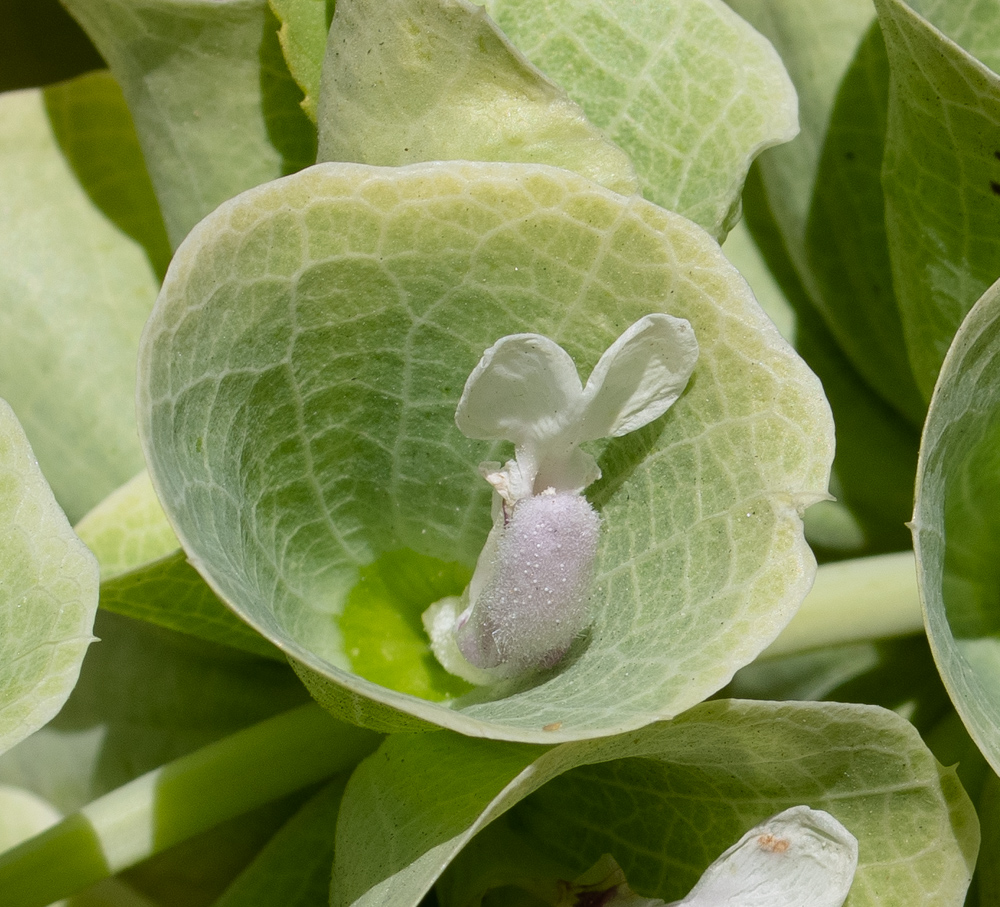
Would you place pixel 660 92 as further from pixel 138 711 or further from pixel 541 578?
pixel 138 711

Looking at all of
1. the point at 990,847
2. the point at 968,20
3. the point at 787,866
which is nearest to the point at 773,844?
the point at 787,866

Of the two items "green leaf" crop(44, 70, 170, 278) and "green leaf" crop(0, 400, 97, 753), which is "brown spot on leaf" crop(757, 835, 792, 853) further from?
"green leaf" crop(44, 70, 170, 278)

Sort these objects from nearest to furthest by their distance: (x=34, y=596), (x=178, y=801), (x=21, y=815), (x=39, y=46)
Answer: (x=34, y=596), (x=178, y=801), (x=21, y=815), (x=39, y=46)

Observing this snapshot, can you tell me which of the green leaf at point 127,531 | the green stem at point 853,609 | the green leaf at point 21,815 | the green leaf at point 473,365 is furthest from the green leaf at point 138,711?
the green stem at point 853,609

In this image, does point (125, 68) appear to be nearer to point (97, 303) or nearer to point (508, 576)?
point (97, 303)

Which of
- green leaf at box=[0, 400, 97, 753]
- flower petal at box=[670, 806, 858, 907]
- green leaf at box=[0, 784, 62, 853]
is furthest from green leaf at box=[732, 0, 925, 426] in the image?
green leaf at box=[0, 784, 62, 853]
